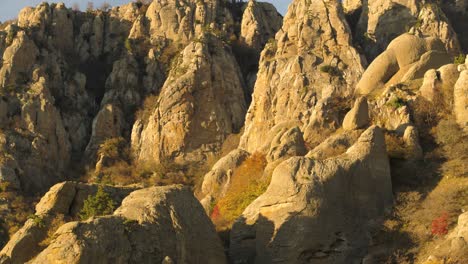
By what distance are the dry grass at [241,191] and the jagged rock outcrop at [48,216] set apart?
226 inches

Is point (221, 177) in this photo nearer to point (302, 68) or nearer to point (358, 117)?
point (358, 117)

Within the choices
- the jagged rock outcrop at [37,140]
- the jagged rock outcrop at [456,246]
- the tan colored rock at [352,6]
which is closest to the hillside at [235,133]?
the jagged rock outcrop at [456,246]

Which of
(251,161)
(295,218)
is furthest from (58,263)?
(251,161)

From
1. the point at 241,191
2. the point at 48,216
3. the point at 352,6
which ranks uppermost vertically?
the point at 352,6

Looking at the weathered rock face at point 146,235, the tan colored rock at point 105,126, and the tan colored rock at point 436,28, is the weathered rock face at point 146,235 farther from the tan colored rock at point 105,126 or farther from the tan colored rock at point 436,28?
the tan colored rock at point 436,28

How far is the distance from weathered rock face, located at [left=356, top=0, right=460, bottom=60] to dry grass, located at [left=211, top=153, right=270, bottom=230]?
33.0 meters

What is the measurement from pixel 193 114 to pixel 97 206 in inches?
1662

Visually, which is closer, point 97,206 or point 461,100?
point 97,206

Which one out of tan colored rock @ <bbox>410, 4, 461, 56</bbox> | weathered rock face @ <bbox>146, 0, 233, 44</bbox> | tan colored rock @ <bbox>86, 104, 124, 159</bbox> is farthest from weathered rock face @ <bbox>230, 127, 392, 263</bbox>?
weathered rock face @ <bbox>146, 0, 233, 44</bbox>

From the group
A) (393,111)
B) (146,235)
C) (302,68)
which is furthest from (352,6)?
(146,235)

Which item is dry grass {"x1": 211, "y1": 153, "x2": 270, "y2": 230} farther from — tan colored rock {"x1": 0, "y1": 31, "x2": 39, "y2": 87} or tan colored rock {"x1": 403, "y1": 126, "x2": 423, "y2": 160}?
tan colored rock {"x1": 0, "y1": 31, "x2": 39, "y2": 87}

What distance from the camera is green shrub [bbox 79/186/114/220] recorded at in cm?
2695

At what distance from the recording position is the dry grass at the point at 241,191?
1339 inches

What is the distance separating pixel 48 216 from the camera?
2794 centimetres
